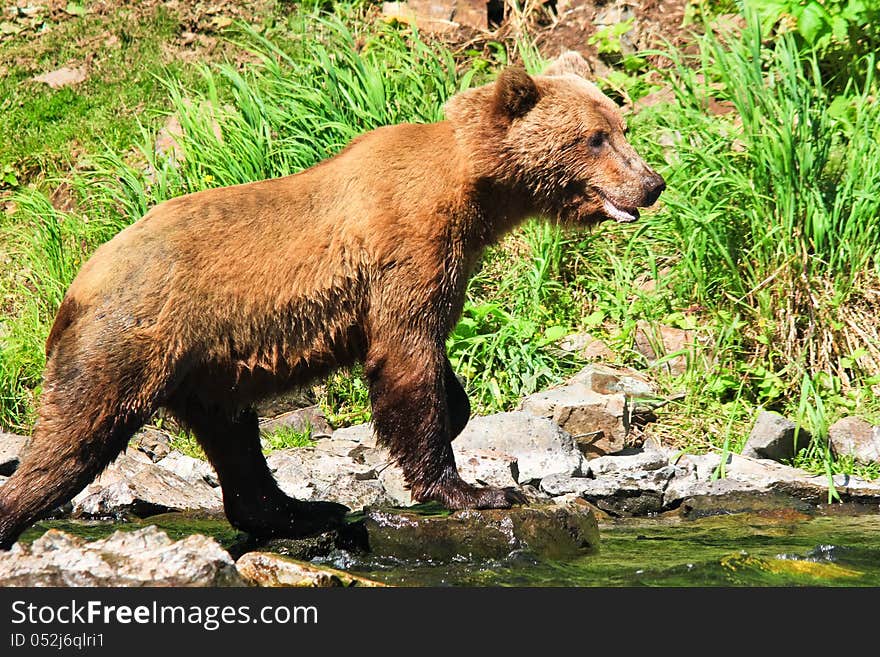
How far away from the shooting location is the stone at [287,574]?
4.57 metres

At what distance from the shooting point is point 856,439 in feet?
23.1

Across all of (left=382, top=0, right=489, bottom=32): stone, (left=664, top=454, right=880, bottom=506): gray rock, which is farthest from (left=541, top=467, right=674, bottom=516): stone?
(left=382, top=0, right=489, bottom=32): stone

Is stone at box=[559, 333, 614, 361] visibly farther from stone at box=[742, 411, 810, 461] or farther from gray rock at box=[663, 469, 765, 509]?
gray rock at box=[663, 469, 765, 509]

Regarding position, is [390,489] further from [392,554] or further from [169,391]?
[169,391]

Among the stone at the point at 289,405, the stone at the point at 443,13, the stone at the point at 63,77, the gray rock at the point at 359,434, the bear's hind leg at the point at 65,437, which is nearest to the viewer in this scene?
the bear's hind leg at the point at 65,437

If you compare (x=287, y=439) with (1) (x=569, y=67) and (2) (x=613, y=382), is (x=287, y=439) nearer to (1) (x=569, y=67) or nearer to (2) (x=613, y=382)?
(2) (x=613, y=382)

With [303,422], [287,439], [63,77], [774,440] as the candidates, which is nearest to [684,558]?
[774,440]

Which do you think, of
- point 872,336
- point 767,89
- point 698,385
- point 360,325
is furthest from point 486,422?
point 767,89

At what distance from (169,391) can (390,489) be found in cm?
208

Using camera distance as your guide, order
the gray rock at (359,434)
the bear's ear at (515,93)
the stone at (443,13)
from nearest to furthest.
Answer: the bear's ear at (515,93) → the gray rock at (359,434) → the stone at (443,13)

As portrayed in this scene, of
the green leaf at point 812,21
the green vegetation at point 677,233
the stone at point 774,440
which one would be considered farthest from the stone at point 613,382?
the green leaf at point 812,21

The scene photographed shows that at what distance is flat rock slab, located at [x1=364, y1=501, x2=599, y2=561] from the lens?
Result: 5.35m

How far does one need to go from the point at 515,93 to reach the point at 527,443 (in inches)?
92.0

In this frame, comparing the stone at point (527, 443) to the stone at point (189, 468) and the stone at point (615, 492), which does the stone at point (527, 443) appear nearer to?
the stone at point (615, 492)
